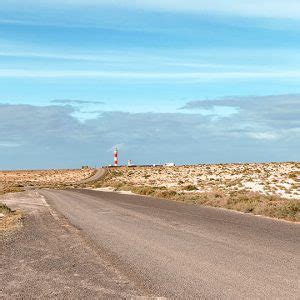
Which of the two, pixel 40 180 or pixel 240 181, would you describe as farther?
pixel 40 180

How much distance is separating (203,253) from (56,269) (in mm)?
4018

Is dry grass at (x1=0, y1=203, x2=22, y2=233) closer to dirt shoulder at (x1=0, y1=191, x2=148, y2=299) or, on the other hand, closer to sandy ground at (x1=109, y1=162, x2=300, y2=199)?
dirt shoulder at (x1=0, y1=191, x2=148, y2=299)

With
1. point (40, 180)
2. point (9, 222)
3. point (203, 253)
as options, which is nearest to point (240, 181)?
point (9, 222)

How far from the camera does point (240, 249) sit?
1409 cm

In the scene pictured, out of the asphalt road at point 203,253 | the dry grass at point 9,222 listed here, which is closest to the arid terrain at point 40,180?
the dry grass at point 9,222

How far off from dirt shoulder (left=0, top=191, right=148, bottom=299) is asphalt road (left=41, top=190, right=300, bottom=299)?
0.43 metres

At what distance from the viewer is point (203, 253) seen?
13359mm

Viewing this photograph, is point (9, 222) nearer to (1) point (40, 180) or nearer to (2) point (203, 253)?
(2) point (203, 253)

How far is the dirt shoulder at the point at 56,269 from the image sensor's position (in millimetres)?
9430

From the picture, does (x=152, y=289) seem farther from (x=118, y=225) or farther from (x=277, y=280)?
(x=118, y=225)

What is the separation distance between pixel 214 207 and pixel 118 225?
37.8 feet

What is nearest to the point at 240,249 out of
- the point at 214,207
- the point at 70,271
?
the point at 70,271

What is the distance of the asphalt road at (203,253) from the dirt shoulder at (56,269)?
429mm

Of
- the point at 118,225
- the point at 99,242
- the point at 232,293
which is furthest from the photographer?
the point at 118,225
